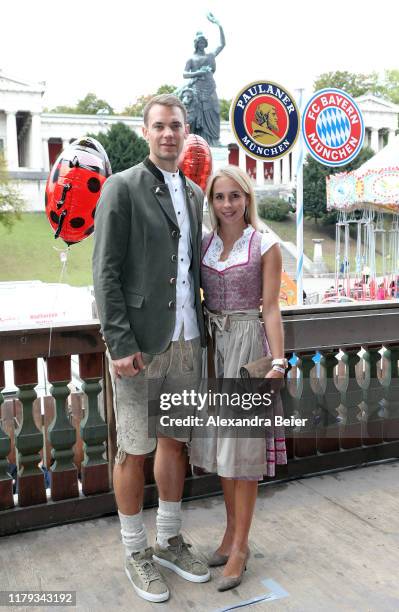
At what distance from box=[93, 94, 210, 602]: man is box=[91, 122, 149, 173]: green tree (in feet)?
148

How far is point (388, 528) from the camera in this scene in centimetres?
318

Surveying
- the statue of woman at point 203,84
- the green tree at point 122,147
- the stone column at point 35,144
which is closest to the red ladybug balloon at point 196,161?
the statue of woman at point 203,84

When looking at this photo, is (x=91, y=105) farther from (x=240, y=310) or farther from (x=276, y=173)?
(x=240, y=310)

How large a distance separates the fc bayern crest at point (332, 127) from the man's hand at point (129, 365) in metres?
→ 7.35

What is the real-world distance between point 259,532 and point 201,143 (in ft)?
17.8

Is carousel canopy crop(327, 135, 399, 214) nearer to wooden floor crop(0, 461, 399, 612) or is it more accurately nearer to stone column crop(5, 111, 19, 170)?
wooden floor crop(0, 461, 399, 612)

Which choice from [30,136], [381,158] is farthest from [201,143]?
[30,136]

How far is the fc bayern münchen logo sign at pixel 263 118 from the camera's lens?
26.9 ft

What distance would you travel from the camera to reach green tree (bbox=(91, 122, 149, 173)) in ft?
154

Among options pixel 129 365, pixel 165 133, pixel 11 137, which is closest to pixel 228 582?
pixel 129 365

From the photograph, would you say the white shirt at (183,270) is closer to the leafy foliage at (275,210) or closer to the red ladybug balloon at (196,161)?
the red ladybug balloon at (196,161)

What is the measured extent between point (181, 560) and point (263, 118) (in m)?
6.69

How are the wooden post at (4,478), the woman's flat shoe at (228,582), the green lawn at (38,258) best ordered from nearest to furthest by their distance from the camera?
the woman's flat shoe at (228,582) < the wooden post at (4,478) < the green lawn at (38,258)

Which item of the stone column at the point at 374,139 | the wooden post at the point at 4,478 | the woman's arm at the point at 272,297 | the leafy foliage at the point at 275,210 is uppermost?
the stone column at the point at 374,139
